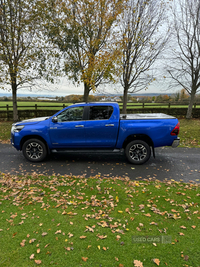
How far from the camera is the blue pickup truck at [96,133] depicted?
6012 mm

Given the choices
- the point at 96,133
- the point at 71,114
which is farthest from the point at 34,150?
the point at 96,133

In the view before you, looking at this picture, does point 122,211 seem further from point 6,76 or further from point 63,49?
point 6,76

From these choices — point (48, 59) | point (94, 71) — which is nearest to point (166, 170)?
point (94, 71)

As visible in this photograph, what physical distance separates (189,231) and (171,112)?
56.5 feet

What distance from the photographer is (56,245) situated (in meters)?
2.72

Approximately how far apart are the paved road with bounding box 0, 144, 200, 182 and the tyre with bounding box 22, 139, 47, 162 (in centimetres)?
21

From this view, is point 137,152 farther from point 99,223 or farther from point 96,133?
point 99,223

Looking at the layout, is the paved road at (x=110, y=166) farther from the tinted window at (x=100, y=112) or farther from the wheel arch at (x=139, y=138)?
the tinted window at (x=100, y=112)

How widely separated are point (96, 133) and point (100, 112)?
2.48 feet

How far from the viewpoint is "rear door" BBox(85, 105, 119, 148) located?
614 cm

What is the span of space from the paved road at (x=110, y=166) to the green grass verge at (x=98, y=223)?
2.08 ft

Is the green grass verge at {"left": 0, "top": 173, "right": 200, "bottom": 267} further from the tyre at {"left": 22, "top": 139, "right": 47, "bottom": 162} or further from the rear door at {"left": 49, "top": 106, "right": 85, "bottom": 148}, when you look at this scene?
the rear door at {"left": 49, "top": 106, "right": 85, "bottom": 148}

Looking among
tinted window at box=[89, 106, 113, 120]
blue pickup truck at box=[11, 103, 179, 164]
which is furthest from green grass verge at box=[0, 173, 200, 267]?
tinted window at box=[89, 106, 113, 120]

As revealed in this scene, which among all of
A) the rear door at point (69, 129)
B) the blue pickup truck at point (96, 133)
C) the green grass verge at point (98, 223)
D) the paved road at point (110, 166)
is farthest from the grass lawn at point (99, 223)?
the rear door at point (69, 129)
